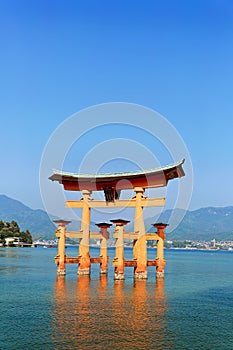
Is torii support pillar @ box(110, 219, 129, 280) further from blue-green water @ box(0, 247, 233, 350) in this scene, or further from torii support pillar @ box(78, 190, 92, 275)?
torii support pillar @ box(78, 190, 92, 275)

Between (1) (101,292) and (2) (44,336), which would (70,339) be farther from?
(1) (101,292)

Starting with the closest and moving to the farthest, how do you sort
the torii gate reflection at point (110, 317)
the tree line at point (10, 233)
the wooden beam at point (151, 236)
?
the torii gate reflection at point (110, 317) → the wooden beam at point (151, 236) → the tree line at point (10, 233)

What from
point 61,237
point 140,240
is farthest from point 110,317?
point 61,237

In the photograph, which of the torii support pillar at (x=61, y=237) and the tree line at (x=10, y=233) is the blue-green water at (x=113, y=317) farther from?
the tree line at (x=10, y=233)

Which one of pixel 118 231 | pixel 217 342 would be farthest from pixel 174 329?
pixel 118 231

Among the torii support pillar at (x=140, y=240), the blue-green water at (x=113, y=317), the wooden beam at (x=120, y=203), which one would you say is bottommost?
the blue-green water at (x=113, y=317)

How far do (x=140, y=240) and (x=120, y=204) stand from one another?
327 centimetres

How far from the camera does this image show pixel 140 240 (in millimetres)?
31219

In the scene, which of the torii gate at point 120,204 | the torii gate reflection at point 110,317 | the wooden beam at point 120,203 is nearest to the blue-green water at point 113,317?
the torii gate reflection at point 110,317

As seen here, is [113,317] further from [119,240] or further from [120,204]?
[120,204]

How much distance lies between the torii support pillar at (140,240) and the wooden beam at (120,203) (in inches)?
18.6

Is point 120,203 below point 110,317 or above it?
above

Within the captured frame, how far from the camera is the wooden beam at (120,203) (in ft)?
99.2

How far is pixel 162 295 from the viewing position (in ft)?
80.1
